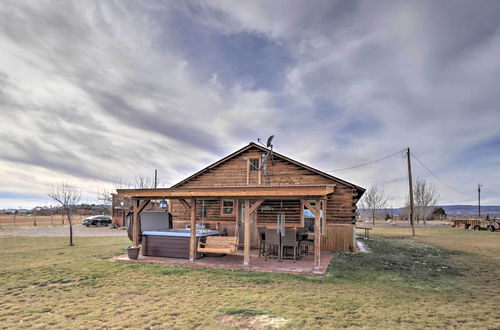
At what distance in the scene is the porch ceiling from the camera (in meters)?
8.75

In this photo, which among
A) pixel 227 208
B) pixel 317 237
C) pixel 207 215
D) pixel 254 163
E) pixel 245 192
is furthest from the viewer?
pixel 254 163

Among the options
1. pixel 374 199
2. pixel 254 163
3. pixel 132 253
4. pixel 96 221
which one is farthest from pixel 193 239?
pixel 374 199

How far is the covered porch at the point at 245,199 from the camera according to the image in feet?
28.9

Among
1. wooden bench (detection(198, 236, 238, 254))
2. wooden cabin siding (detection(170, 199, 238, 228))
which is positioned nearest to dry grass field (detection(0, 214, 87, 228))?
wooden cabin siding (detection(170, 199, 238, 228))

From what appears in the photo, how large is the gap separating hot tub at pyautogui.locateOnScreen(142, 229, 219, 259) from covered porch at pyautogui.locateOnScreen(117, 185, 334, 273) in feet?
0.87

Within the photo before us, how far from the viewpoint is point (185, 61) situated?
13148 millimetres

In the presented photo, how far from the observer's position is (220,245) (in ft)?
33.5

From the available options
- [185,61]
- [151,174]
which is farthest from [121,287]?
[151,174]

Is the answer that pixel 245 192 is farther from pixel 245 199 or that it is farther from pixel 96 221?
pixel 96 221

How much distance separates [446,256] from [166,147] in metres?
17.8

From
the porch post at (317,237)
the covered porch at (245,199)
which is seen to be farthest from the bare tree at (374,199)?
the porch post at (317,237)

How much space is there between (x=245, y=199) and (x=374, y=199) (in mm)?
40193

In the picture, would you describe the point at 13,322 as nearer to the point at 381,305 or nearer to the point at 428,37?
the point at 381,305

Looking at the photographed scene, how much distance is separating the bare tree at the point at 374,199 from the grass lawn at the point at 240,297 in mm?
36976
